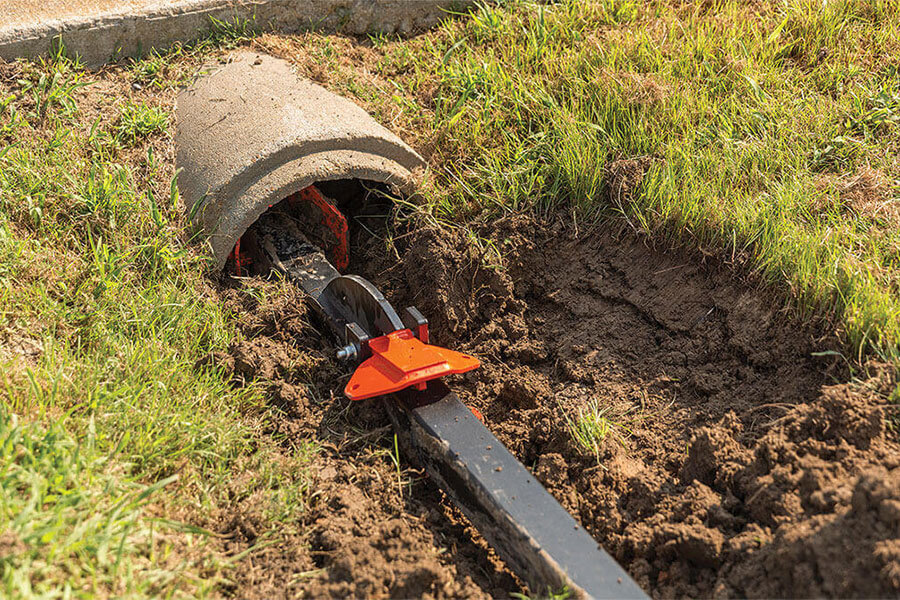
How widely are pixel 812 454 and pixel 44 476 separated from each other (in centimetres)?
218

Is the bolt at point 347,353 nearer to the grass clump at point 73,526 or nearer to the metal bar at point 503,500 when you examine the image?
the metal bar at point 503,500

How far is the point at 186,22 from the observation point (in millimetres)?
4031

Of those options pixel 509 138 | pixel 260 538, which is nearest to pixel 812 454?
pixel 260 538

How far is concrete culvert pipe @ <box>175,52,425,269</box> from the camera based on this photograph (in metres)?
3.34

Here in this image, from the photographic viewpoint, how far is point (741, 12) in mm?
4070

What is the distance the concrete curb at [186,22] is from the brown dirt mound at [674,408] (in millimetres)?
1591

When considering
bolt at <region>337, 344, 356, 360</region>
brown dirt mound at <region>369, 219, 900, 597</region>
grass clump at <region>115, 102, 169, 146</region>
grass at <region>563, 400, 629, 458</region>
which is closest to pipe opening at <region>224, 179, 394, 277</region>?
brown dirt mound at <region>369, 219, 900, 597</region>

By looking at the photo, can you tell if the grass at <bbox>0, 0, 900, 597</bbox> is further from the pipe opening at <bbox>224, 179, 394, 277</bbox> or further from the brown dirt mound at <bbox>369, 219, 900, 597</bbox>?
the pipe opening at <bbox>224, 179, 394, 277</bbox>

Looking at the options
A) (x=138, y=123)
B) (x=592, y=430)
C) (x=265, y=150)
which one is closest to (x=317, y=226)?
(x=265, y=150)

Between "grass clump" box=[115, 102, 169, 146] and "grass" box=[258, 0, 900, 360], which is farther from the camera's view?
"grass clump" box=[115, 102, 169, 146]

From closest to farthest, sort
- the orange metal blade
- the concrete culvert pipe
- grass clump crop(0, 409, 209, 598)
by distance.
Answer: grass clump crop(0, 409, 209, 598) < the orange metal blade < the concrete culvert pipe

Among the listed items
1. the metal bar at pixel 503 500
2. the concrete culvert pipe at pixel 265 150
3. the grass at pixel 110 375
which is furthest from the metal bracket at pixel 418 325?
the concrete culvert pipe at pixel 265 150

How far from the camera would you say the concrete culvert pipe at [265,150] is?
3.34 meters

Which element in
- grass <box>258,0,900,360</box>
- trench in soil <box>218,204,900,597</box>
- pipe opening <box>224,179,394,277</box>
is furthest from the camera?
pipe opening <box>224,179,394,277</box>
